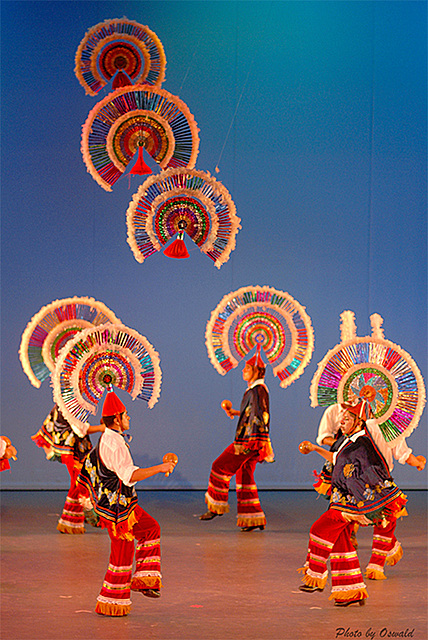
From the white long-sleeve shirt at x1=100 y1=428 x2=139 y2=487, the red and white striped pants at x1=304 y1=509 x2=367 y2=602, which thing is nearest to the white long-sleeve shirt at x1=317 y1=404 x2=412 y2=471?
the red and white striped pants at x1=304 y1=509 x2=367 y2=602

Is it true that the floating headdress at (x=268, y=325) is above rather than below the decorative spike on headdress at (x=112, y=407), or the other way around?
above

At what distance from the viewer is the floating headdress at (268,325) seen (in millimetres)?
7086

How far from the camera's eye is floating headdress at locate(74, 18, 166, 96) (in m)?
7.80

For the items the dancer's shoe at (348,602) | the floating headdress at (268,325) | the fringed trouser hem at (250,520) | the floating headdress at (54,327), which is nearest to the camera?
the dancer's shoe at (348,602)

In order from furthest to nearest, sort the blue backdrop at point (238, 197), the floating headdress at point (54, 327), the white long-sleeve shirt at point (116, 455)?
the blue backdrop at point (238, 197) < the floating headdress at point (54, 327) < the white long-sleeve shirt at point (116, 455)

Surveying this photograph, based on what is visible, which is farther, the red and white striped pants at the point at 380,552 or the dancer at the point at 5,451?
the red and white striped pants at the point at 380,552

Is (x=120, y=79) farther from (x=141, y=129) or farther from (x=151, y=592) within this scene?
(x=151, y=592)

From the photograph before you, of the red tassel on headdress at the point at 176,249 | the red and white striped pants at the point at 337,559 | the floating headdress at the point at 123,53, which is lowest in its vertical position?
the red and white striped pants at the point at 337,559

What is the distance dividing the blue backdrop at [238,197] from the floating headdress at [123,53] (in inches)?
27.6

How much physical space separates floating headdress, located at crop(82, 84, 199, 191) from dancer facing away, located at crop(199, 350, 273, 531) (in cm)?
195

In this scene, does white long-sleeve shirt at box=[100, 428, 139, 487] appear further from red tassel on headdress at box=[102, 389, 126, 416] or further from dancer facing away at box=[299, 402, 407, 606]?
dancer facing away at box=[299, 402, 407, 606]

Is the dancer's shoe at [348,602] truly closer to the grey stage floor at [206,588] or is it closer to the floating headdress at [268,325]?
the grey stage floor at [206,588]

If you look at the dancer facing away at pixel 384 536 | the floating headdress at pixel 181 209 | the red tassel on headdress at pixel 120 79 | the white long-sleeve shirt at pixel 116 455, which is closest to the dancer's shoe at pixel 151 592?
the white long-sleeve shirt at pixel 116 455

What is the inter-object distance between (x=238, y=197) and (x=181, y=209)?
1.68m
